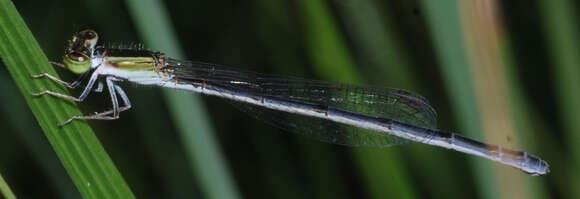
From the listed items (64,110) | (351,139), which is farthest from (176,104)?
(351,139)

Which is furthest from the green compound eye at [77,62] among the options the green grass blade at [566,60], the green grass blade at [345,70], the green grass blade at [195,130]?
the green grass blade at [566,60]

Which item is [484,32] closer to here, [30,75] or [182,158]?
[30,75]

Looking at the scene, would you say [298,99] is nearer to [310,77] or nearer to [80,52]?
→ [310,77]

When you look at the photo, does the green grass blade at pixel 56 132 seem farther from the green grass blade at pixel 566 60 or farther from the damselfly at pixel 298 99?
the green grass blade at pixel 566 60

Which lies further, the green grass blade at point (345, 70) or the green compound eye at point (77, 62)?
the green grass blade at point (345, 70)

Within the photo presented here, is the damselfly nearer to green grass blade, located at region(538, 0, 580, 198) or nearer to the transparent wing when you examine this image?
the transparent wing

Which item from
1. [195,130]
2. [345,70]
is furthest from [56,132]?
[345,70]
